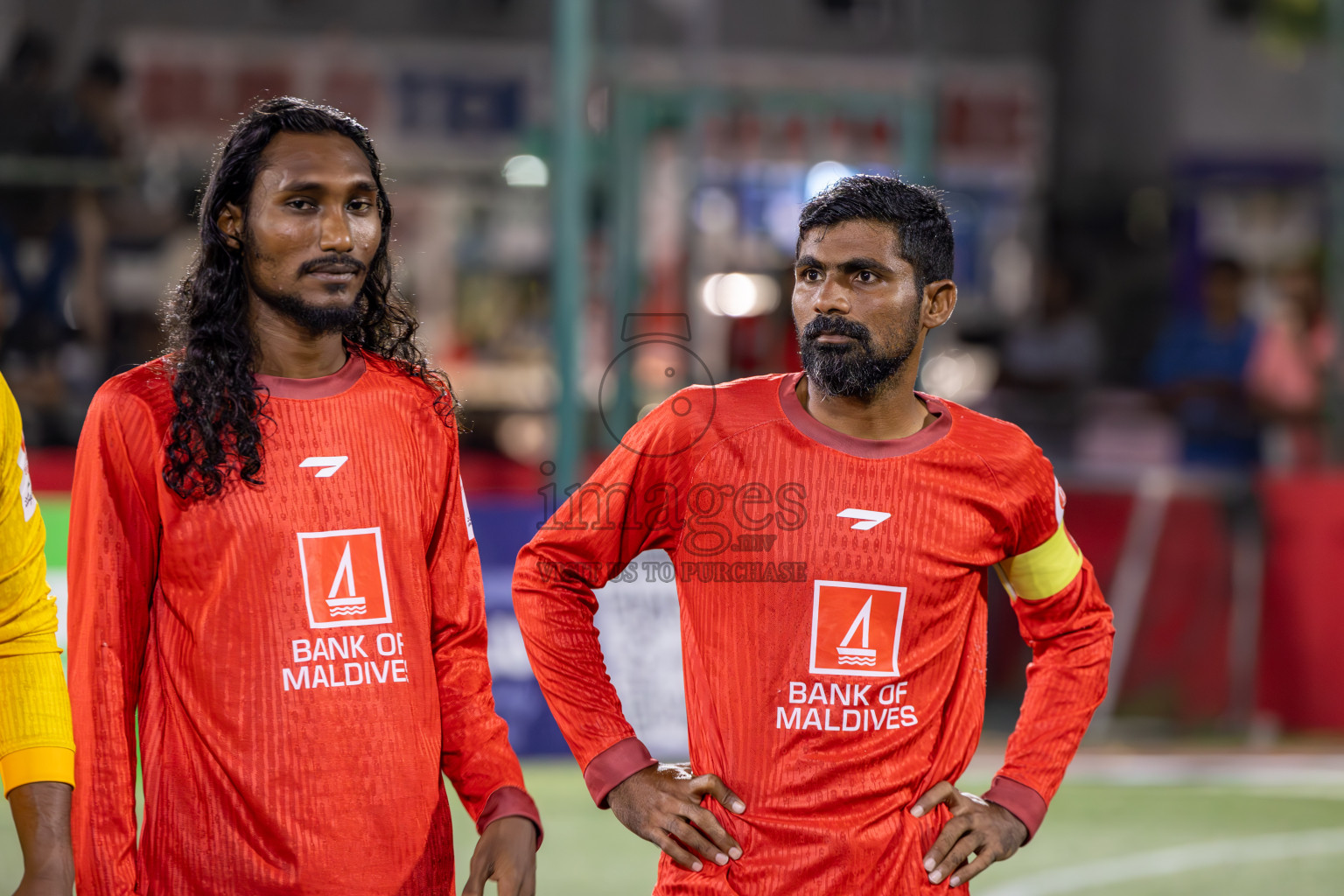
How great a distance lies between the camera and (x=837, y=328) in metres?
2.84

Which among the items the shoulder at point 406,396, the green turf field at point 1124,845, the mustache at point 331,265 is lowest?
the green turf field at point 1124,845

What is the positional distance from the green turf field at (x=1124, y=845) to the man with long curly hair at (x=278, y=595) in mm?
3342

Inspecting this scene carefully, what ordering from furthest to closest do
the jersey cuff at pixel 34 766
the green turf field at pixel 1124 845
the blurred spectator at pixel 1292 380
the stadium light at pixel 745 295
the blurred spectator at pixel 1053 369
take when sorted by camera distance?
the stadium light at pixel 745 295 < the blurred spectator at pixel 1053 369 < the blurred spectator at pixel 1292 380 < the green turf field at pixel 1124 845 < the jersey cuff at pixel 34 766

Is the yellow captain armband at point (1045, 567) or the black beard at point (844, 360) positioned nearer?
the black beard at point (844, 360)

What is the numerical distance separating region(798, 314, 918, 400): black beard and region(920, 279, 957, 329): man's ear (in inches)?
4.5

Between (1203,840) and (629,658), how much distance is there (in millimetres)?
2485

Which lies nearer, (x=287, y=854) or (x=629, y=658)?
(x=287, y=854)

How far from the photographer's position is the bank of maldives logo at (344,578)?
2602 mm

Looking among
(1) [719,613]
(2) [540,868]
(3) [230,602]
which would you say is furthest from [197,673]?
(2) [540,868]

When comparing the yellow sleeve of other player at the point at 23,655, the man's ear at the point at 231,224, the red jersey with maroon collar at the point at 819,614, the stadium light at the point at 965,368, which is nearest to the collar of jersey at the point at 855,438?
the red jersey with maroon collar at the point at 819,614

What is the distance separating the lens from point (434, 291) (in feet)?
49.1

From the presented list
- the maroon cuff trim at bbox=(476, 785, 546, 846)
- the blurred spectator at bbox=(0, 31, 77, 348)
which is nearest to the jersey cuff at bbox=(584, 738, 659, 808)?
Result: the maroon cuff trim at bbox=(476, 785, 546, 846)

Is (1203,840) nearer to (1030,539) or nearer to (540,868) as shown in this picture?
(540,868)

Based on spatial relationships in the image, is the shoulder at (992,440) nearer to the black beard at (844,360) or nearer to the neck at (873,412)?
the neck at (873,412)
